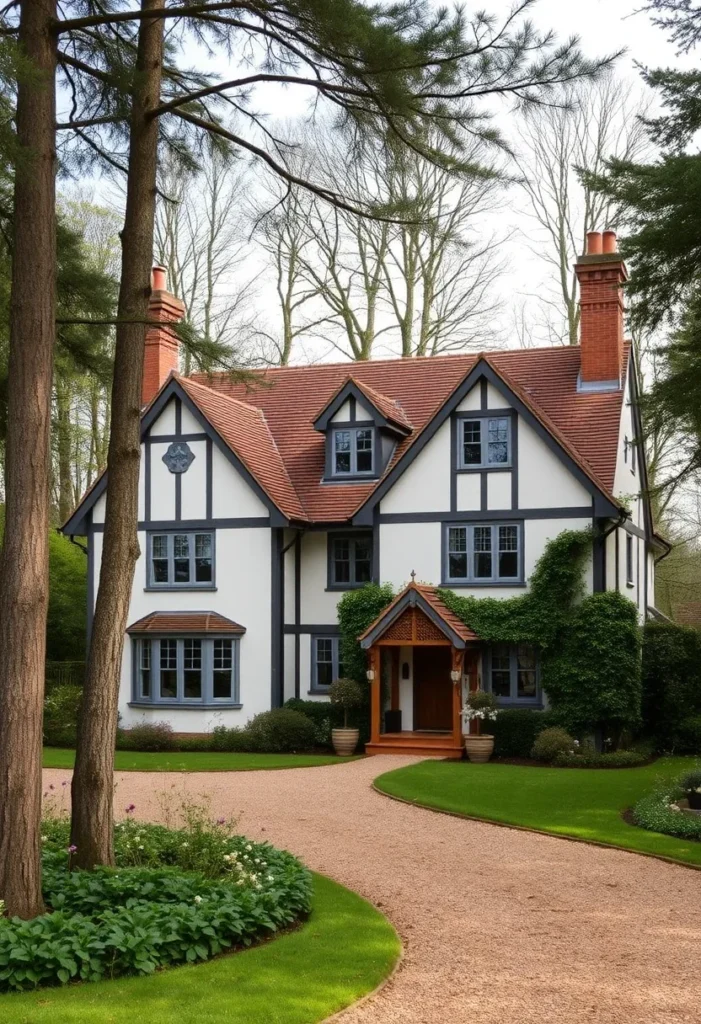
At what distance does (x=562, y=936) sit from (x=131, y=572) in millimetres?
5012

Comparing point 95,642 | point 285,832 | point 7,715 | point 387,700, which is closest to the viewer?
point 7,715

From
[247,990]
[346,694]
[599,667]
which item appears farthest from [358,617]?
[247,990]

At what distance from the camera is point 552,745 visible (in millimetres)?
22594

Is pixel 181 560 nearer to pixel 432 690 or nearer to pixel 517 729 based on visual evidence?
pixel 432 690

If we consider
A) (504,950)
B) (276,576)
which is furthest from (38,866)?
(276,576)

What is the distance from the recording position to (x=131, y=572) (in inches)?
434

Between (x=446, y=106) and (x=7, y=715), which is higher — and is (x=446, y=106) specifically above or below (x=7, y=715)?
above

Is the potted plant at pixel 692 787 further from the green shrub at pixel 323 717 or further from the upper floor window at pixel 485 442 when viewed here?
the green shrub at pixel 323 717

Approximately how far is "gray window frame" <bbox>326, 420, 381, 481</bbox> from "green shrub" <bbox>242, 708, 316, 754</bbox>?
18.7ft

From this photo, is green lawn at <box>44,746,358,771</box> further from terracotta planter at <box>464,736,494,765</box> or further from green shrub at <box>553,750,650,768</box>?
green shrub at <box>553,750,650,768</box>

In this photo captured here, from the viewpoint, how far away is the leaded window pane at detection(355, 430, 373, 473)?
88.4 feet

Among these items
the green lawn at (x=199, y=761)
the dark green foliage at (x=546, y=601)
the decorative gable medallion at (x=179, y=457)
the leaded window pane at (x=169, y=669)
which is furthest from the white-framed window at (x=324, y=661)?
the decorative gable medallion at (x=179, y=457)

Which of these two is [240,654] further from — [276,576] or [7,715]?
[7,715]

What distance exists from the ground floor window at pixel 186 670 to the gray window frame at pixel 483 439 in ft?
21.6
